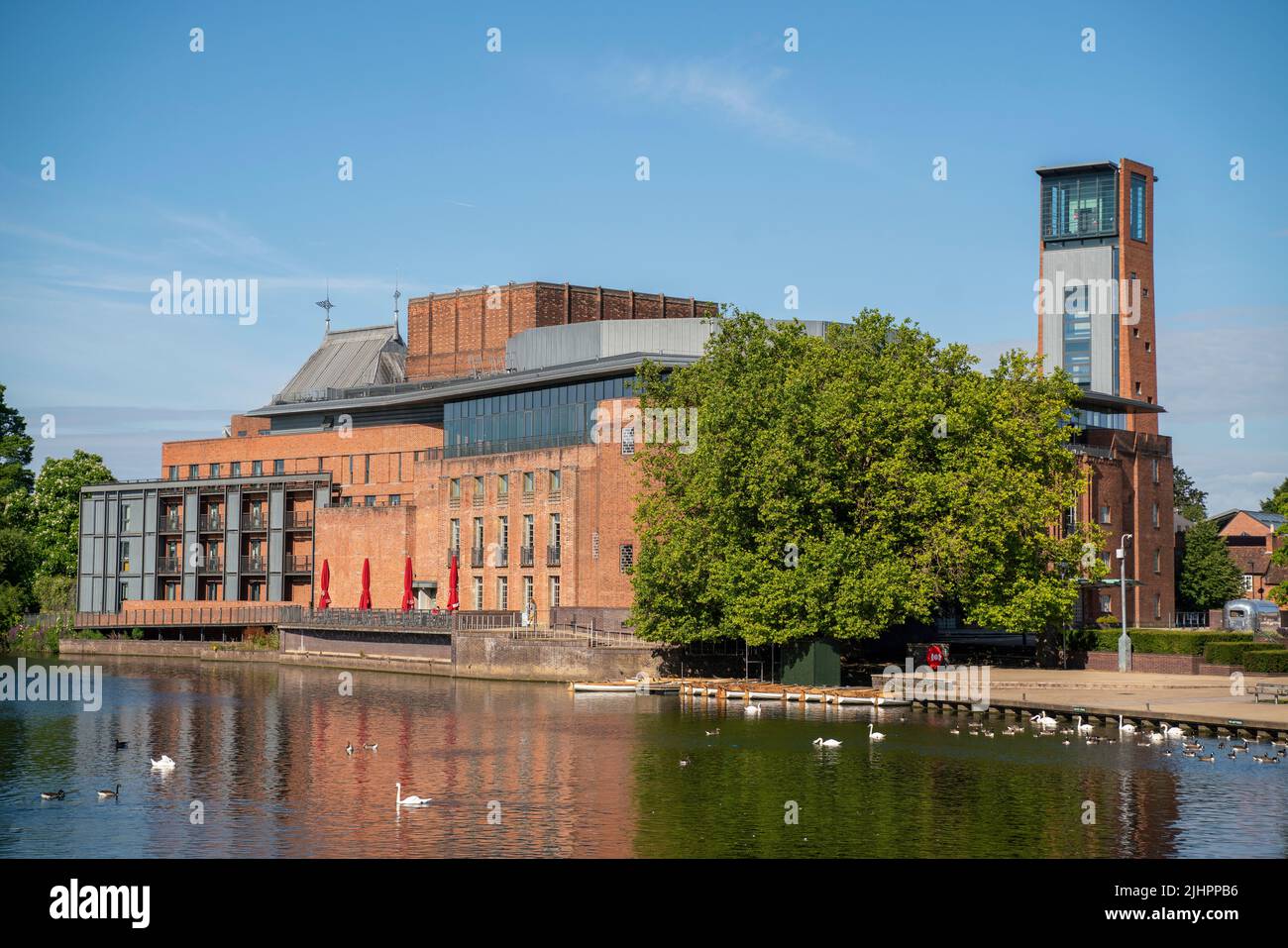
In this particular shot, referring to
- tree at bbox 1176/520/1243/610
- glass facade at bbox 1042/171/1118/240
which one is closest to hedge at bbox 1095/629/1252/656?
tree at bbox 1176/520/1243/610

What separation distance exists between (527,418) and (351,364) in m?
35.4

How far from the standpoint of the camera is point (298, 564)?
106875mm

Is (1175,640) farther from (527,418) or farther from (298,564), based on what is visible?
(298,564)

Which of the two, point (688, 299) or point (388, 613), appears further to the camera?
point (688, 299)

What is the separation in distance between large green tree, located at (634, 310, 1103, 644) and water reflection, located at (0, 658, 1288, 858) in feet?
21.9

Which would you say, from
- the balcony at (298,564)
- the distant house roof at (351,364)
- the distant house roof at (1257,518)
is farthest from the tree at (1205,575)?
the balcony at (298,564)

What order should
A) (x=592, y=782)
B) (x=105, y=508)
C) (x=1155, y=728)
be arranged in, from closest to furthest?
(x=592, y=782)
(x=1155, y=728)
(x=105, y=508)

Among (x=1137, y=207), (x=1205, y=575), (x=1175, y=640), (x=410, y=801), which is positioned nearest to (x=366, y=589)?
(x=1175, y=640)

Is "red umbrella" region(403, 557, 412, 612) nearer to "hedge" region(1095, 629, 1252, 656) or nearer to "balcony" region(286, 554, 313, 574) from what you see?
"balcony" region(286, 554, 313, 574)

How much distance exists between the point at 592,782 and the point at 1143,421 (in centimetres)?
10225

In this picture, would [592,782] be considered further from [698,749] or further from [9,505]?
[9,505]

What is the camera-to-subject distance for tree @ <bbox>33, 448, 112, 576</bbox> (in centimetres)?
11588
